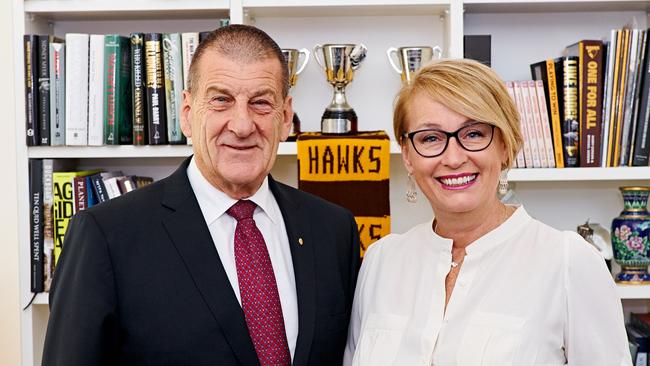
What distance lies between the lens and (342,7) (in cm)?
230

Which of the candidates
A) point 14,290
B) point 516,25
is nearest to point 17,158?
point 14,290

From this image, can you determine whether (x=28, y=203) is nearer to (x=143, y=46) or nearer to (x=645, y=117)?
(x=143, y=46)

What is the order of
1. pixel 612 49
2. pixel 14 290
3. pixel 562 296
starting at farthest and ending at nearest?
pixel 14 290, pixel 612 49, pixel 562 296

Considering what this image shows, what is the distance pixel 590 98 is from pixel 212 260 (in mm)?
1335

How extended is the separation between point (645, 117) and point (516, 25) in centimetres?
51

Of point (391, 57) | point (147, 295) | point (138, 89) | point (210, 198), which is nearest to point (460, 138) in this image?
point (210, 198)

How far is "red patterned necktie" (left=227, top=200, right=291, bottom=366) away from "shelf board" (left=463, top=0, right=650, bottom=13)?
3.64 feet

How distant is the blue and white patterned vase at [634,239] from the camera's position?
2.30m

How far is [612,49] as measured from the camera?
2240 mm

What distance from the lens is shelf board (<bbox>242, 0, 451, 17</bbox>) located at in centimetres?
226

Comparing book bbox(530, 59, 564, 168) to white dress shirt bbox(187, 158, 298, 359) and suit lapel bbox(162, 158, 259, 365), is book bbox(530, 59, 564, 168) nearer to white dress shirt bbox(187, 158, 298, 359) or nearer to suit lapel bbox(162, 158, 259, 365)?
white dress shirt bbox(187, 158, 298, 359)

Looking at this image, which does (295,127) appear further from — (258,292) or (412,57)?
(258,292)

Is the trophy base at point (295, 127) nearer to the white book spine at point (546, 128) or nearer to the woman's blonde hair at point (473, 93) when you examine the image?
the white book spine at point (546, 128)

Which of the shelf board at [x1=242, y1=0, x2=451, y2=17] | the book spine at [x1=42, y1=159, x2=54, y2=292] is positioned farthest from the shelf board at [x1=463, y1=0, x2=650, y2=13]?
the book spine at [x1=42, y1=159, x2=54, y2=292]
